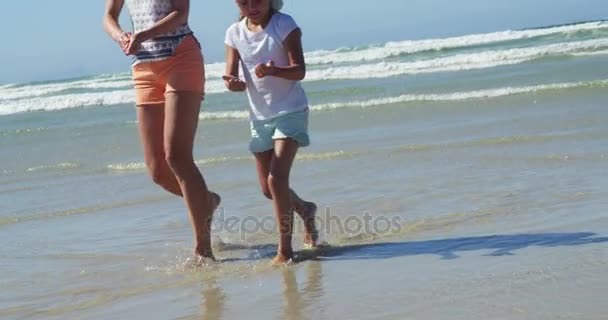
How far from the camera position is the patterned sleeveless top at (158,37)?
5.01 meters

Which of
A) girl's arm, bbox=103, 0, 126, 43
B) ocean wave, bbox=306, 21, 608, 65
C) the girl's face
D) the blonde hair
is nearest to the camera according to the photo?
the girl's face

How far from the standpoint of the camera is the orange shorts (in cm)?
502

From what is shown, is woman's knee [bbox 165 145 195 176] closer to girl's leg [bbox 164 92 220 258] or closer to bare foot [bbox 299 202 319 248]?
girl's leg [bbox 164 92 220 258]

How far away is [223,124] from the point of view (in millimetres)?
13516

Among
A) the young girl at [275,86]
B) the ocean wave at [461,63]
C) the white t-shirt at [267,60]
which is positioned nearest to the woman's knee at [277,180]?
the young girl at [275,86]

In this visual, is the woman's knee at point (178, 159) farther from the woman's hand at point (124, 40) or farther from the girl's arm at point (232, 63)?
the woman's hand at point (124, 40)

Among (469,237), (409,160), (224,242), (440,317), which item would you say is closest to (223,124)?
(409,160)

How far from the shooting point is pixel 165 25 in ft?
16.1

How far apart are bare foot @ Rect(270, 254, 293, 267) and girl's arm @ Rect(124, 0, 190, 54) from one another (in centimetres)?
130

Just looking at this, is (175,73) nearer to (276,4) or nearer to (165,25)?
(165,25)

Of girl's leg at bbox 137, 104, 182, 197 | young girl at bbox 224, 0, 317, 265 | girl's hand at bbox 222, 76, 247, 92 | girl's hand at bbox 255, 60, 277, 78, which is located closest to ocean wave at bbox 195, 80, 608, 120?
girl's leg at bbox 137, 104, 182, 197

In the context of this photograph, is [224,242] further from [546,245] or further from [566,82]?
[566,82]

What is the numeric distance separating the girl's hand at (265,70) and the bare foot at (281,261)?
933 millimetres

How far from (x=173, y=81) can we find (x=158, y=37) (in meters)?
0.24
